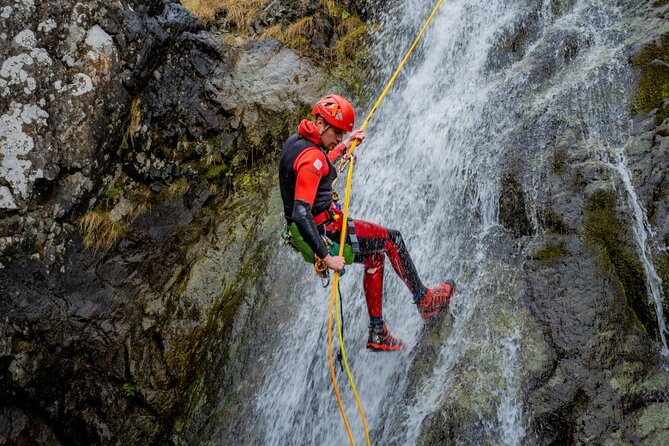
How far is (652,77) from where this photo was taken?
6.42 m

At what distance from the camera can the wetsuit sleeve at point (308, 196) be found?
4.76 m

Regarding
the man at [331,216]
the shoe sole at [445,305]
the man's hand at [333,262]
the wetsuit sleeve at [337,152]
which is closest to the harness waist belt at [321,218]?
the man at [331,216]

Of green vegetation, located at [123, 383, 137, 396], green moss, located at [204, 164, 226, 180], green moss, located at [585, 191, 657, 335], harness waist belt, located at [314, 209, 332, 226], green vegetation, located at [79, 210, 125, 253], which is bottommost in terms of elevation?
green moss, located at [585, 191, 657, 335]

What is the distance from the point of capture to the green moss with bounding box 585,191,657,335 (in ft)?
16.9

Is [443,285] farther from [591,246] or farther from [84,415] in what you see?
[84,415]

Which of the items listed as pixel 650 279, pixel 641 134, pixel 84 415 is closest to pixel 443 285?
pixel 650 279

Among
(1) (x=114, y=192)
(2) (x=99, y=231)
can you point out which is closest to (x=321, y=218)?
(2) (x=99, y=231)

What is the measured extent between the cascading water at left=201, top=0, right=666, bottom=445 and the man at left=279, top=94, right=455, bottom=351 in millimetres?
448

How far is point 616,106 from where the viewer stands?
642cm

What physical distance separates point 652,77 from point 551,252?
253cm

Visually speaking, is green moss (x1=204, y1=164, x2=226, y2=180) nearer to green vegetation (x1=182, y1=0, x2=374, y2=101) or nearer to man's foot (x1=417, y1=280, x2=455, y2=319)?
green vegetation (x1=182, y1=0, x2=374, y2=101)

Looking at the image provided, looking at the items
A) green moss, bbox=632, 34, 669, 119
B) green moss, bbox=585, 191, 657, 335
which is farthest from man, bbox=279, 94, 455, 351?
green moss, bbox=632, 34, 669, 119

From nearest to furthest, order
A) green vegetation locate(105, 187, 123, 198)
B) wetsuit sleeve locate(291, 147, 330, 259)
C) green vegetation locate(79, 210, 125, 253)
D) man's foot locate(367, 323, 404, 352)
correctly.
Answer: wetsuit sleeve locate(291, 147, 330, 259) → man's foot locate(367, 323, 404, 352) → green vegetation locate(79, 210, 125, 253) → green vegetation locate(105, 187, 123, 198)

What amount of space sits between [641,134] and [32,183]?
7.39m
